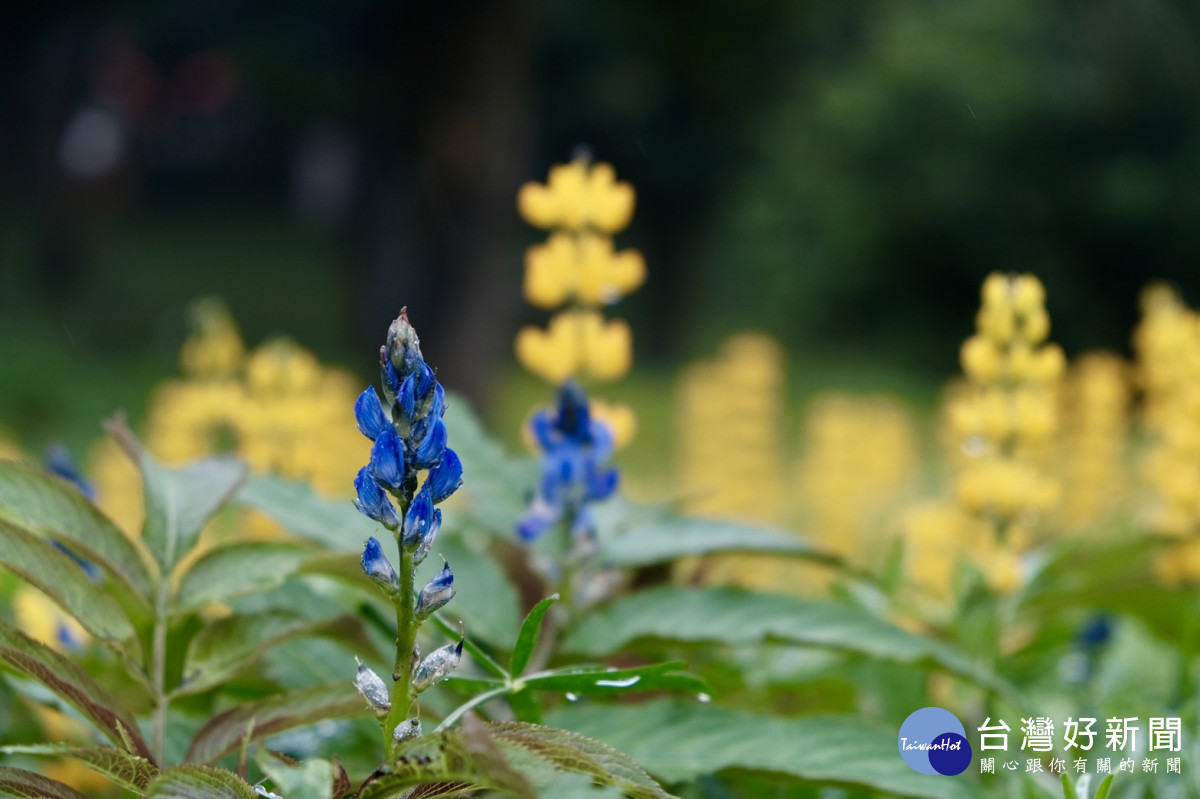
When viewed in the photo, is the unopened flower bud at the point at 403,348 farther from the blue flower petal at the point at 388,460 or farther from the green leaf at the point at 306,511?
the green leaf at the point at 306,511

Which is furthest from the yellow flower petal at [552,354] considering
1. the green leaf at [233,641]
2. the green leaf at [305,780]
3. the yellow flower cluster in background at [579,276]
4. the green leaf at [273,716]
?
the green leaf at [305,780]

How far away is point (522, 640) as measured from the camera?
808mm

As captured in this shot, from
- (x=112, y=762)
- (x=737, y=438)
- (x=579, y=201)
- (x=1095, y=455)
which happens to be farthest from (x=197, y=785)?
(x=737, y=438)

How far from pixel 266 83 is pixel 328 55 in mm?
1770

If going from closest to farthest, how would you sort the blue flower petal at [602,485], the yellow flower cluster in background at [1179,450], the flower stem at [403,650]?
the flower stem at [403,650] < the blue flower petal at [602,485] < the yellow flower cluster in background at [1179,450]

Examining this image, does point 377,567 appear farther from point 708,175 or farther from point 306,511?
point 708,175

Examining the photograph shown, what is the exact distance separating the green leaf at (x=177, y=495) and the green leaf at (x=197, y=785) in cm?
34

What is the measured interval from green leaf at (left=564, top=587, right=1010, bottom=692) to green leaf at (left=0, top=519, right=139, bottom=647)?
47cm

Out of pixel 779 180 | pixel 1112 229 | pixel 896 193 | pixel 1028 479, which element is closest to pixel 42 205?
pixel 779 180

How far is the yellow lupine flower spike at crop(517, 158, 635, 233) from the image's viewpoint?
63.1 inches

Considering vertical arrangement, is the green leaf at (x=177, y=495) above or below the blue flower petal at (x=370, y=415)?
above

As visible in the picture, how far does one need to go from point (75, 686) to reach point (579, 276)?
0.93m

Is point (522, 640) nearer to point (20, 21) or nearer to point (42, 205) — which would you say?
point (20, 21)

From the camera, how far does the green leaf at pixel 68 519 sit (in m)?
1.00
